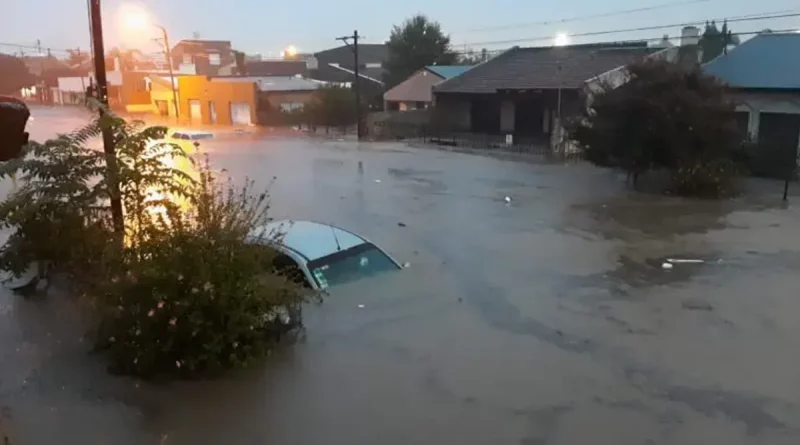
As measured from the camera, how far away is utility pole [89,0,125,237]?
9.62 metres

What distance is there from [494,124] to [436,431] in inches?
1291

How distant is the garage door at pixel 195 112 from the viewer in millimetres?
58094

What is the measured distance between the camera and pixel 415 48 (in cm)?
5038

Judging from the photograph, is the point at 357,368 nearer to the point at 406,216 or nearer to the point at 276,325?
the point at 276,325

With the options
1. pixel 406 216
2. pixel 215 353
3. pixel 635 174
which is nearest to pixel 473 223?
pixel 406 216

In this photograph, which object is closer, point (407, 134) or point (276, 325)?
point (276, 325)

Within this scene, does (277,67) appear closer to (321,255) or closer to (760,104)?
(760,104)

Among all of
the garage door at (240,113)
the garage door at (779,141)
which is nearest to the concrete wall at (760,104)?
the garage door at (779,141)

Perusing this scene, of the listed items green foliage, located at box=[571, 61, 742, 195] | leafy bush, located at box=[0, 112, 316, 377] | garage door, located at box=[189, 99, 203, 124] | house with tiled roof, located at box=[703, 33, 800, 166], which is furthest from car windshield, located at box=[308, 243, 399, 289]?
garage door, located at box=[189, 99, 203, 124]

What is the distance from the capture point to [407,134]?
40.1m

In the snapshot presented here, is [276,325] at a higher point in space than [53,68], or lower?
lower

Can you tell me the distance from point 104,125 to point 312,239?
3.21 m

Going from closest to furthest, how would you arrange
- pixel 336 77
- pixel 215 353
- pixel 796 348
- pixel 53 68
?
pixel 215 353 < pixel 796 348 < pixel 336 77 < pixel 53 68

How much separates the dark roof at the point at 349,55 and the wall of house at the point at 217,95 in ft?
56.5
